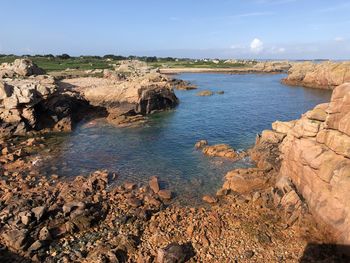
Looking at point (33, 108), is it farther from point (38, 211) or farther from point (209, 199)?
point (209, 199)

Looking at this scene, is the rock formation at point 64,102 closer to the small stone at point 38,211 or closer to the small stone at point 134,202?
the small stone at point 38,211

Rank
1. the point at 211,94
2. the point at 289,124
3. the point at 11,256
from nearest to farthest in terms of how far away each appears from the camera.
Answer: the point at 11,256 < the point at 289,124 < the point at 211,94

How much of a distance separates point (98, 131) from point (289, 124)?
26.4 m

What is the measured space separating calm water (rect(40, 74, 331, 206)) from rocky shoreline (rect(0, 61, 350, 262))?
1.91m

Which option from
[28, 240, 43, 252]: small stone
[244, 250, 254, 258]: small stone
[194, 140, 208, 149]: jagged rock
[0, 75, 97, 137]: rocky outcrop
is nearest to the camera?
[244, 250, 254, 258]: small stone

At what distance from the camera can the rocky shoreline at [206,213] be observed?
18.1 m

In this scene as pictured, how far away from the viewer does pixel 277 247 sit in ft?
60.7

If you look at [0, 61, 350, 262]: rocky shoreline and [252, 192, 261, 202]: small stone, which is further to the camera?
[252, 192, 261, 202]: small stone

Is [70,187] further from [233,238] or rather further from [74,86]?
[74,86]

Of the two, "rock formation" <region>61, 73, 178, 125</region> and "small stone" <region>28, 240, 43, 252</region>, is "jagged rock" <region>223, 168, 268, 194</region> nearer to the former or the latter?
"small stone" <region>28, 240, 43, 252</region>

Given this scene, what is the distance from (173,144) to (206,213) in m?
17.8

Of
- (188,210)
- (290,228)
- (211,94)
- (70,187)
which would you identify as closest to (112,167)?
(70,187)

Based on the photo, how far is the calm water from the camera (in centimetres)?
2939

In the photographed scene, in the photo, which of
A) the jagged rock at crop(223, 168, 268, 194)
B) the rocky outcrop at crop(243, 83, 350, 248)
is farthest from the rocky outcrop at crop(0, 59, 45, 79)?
the rocky outcrop at crop(243, 83, 350, 248)
